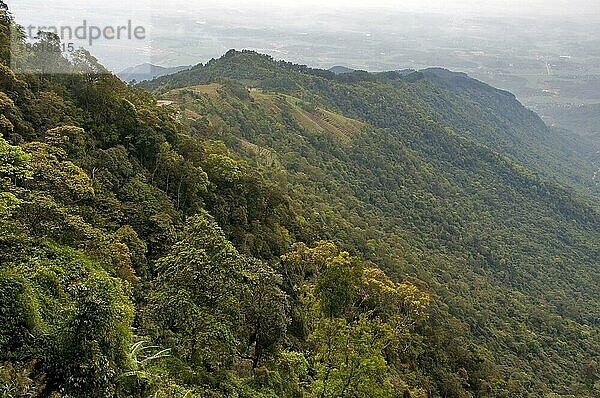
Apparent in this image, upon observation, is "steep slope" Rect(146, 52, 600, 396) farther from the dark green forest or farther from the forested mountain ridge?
the forested mountain ridge

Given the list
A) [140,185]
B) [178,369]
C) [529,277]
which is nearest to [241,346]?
[178,369]

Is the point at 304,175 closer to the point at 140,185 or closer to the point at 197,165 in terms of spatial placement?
the point at 197,165

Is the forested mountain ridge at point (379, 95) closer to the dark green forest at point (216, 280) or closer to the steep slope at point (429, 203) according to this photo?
the steep slope at point (429, 203)

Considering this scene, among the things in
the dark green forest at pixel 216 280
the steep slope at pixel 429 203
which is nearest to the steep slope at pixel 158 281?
the dark green forest at pixel 216 280

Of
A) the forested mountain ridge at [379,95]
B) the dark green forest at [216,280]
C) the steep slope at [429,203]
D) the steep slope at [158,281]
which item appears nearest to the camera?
the steep slope at [158,281]

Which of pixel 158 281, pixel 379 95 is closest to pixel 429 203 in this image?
pixel 379 95

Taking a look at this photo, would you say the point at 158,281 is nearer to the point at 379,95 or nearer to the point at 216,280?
the point at 216,280
